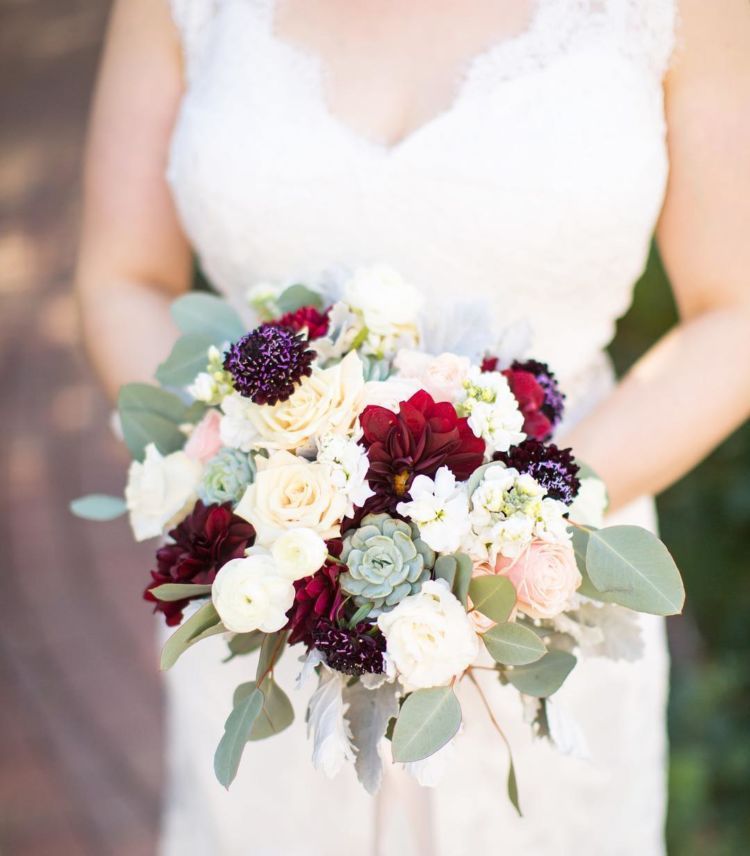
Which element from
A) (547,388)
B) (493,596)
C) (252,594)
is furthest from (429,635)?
(547,388)

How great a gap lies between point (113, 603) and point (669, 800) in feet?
8.57

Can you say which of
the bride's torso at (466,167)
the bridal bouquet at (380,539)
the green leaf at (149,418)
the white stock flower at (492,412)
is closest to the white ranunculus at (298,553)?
the bridal bouquet at (380,539)

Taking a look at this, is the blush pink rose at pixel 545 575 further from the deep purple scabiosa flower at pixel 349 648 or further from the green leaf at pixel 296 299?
the green leaf at pixel 296 299

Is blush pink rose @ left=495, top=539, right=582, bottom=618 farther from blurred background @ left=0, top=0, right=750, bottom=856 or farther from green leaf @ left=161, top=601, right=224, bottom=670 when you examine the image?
blurred background @ left=0, top=0, right=750, bottom=856

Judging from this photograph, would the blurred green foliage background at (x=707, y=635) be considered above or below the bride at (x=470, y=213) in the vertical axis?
below

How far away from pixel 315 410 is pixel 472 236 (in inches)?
24.8

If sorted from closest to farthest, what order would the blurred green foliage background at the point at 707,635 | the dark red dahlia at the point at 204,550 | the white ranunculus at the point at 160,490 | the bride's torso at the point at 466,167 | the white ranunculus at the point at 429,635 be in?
the white ranunculus at the point at 429,635
the dark red dahlia at the point at 204,550
the white ranunculus at the point at 160,490
the bride's torso at the point at 466,167
the blurred green foliage background at the point at 707,635

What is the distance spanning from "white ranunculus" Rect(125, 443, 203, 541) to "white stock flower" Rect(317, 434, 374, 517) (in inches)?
9.5

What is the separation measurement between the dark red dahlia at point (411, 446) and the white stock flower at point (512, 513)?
5 centimetres

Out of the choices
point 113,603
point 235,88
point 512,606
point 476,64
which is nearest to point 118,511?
point 512,606

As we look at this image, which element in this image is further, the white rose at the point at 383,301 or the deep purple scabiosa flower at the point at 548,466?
the white rose at the point at 383,301

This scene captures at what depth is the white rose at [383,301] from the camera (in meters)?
1.28

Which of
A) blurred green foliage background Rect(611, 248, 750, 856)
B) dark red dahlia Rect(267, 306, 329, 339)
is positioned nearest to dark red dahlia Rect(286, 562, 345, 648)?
dark red dahlia Rect(267, 306, 329, 339)

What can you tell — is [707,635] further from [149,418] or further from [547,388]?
[149,418]
